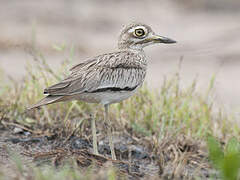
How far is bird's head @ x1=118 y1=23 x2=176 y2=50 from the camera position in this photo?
4609 millimetres

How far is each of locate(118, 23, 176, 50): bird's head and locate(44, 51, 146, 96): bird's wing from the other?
0.63 ft

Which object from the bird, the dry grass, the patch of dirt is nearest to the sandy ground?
the dry grass

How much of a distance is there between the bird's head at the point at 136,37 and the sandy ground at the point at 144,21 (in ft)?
11.7

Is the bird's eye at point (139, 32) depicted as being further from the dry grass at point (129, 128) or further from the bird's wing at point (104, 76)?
the dry grass at point (129, 128)

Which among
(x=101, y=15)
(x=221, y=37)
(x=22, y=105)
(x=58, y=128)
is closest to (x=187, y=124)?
(x=58, y=128)

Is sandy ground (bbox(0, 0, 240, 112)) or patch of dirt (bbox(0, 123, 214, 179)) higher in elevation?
sandy ground (bbox(0, 0, 240, 112))

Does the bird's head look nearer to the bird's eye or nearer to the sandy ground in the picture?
the bird's eye

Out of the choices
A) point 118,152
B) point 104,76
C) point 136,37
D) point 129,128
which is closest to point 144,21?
point 129,128

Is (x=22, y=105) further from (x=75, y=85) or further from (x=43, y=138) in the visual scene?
(x=75, y=85)

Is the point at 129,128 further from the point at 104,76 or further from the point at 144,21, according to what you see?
the point at 144,21

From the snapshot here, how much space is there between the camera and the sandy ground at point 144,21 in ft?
30.0

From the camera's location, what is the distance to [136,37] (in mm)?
4617

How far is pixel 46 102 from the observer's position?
3.97 meters

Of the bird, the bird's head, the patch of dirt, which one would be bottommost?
the patch of dirt
